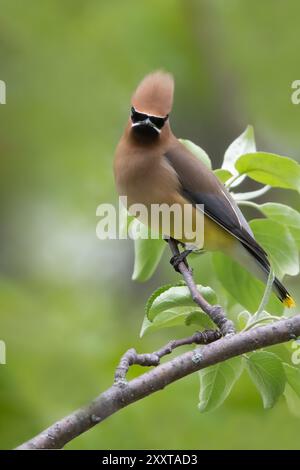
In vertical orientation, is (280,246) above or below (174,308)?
above

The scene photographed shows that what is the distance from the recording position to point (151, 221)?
3105 mm

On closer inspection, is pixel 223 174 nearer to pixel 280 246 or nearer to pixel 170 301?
pixel 280 246

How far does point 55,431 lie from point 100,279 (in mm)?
4119

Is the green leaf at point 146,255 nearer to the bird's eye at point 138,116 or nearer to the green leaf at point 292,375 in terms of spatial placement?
the green leaf at point 292,375

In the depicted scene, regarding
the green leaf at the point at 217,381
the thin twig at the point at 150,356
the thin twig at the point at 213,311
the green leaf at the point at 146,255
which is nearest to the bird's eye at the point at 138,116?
the green leaf at the point at 146,255

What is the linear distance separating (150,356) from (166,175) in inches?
67.3

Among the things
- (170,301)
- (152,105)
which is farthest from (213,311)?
(152,105)

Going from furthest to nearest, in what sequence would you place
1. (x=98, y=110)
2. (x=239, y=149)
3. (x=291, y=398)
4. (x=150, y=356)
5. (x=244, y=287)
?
(x=98, y=110) → (x=239, y=149) → (x=244, y=287) → (x=291, y=398) → (x=150, y=356)

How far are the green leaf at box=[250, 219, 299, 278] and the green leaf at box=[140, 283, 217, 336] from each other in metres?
0.39

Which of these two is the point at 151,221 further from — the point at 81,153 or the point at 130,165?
the point at 81,153

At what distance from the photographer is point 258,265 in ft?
11.0

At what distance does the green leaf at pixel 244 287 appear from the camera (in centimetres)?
283

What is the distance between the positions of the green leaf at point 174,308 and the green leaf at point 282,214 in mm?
406
